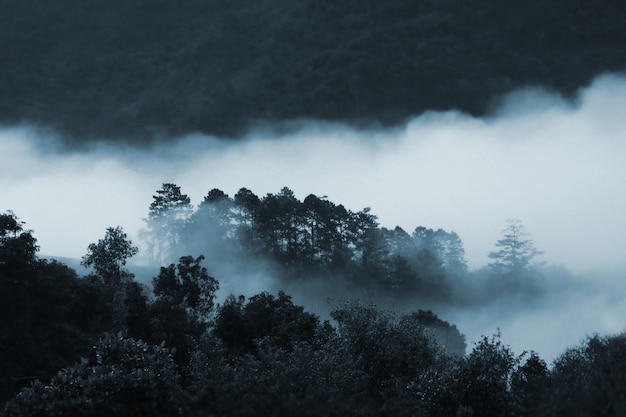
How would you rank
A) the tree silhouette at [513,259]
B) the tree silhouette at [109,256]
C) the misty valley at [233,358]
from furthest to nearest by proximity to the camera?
the tree silhouette at [513,259]
the tree silhouette at [109,256]
the misty valley at [233,358]

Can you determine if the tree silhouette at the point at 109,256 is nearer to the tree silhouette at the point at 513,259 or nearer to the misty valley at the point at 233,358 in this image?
the misty valley at the point at 233,358

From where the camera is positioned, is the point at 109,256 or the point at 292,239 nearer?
the point at 109,256

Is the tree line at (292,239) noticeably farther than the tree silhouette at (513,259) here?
No

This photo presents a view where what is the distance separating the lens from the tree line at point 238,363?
2706cm

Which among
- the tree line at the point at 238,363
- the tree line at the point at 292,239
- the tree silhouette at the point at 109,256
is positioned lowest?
the tree line at the point at 238,363

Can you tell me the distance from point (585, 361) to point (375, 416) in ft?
50.6

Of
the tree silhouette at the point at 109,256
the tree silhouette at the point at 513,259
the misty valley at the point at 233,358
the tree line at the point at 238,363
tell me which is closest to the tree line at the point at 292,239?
the misty valley at the point at 233,358

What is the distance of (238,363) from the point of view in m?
32.3

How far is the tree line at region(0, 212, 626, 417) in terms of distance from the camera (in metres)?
27.1

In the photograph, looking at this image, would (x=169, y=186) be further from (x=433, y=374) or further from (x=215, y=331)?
(x=433, y=374)

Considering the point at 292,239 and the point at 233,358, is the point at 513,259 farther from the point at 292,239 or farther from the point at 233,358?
the point at 233,358

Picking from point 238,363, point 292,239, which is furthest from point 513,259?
point 238,363

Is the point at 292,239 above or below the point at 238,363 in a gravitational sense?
above

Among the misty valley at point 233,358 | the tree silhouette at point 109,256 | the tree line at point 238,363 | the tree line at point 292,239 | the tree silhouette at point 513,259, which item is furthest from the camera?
the tree silhouette at point 513,259
